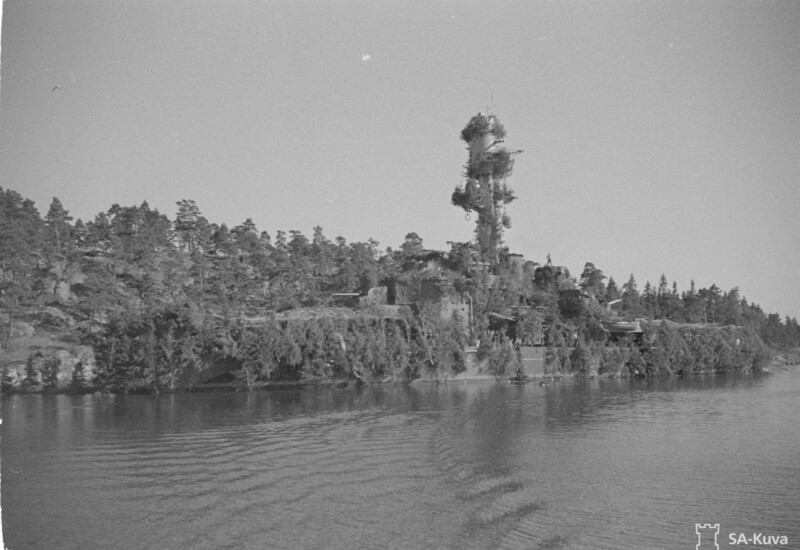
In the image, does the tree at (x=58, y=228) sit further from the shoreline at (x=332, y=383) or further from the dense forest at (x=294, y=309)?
the shoreline at (x=332, y=383)

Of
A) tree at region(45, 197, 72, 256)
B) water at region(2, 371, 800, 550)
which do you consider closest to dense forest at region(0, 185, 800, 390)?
tree at region(45, 197, 72, 256)

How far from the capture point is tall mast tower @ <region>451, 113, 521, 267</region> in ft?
206

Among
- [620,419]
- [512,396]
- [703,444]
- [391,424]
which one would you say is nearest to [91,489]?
[391,424]

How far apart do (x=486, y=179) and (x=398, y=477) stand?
49.2 meters

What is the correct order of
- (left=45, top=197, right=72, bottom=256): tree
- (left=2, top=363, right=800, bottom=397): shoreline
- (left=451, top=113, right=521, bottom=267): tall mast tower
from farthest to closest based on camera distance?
(left=451, top=113, right=521, bottom=267): tall mast tower
(left=45, top=197, right=72, bottom=256): tree
(left=2, top=363, right=800, bottom=397): shoreline

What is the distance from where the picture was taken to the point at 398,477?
17.3 meters

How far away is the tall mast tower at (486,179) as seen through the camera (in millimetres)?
62719

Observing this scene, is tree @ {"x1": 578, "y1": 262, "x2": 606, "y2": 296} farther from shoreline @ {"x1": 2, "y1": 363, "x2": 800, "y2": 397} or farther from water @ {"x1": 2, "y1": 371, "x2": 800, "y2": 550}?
water @ {"x1": 2, "y1": 371, "x2": 800, "y2": 550}

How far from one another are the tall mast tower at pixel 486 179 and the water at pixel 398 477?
110 feet

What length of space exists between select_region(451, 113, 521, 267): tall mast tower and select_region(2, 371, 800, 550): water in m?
33.5

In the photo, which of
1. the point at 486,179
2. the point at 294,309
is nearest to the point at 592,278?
the point at 486,179

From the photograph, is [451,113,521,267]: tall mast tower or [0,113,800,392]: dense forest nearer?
[0,113,800,392]: dense forest

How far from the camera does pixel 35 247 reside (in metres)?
51.6

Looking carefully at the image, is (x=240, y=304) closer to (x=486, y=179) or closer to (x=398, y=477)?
(x=486, y=179)
